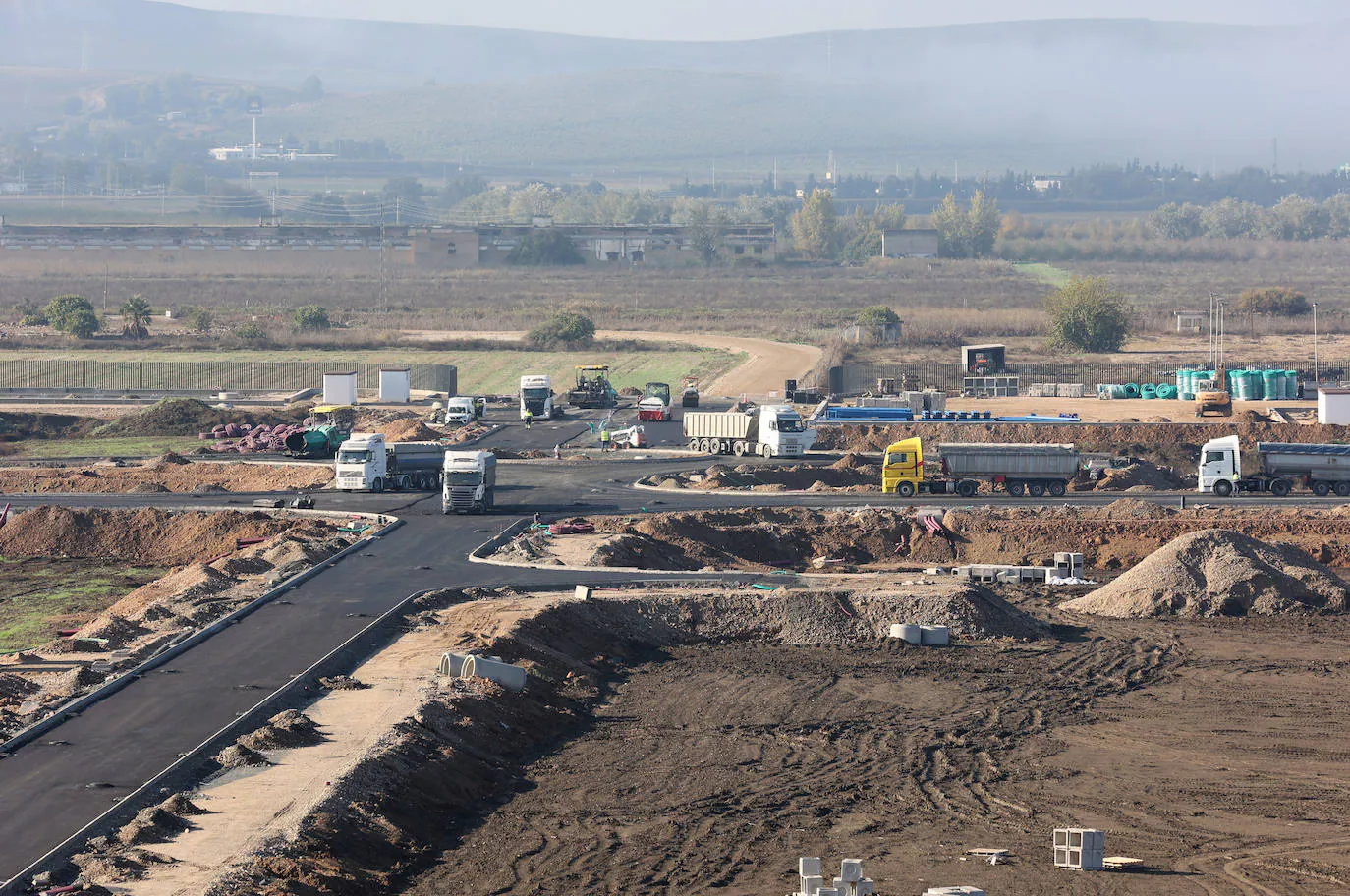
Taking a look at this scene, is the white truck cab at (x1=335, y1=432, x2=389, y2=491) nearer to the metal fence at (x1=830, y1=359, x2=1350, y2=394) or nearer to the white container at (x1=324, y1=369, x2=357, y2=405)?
the white container at (x1=324, y1=369, x2=357, y2=405)

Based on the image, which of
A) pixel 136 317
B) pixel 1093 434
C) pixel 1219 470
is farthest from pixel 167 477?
pixel 136 317

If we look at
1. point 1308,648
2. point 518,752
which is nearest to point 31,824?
point 518,752

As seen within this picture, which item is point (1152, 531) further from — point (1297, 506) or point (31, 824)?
point (31, 824)

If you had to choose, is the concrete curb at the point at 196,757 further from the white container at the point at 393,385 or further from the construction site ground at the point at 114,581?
the white container at the point at 393,385

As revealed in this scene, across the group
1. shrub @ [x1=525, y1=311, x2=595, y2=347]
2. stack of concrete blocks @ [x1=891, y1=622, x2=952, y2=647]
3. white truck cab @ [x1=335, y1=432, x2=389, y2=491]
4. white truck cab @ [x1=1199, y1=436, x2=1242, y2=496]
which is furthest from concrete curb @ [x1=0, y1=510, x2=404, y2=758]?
shrub @ [x1=525, y1=311, x2=595, y2=347]

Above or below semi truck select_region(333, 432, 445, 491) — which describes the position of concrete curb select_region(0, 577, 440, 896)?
below

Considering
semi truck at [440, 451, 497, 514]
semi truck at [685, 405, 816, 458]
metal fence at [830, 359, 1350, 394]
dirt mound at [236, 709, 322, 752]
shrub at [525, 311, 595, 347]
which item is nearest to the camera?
dirt mound at [236, 709, 322, 752]
